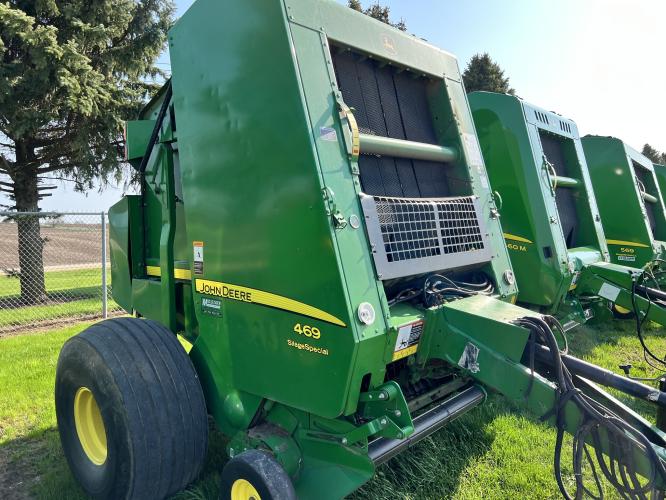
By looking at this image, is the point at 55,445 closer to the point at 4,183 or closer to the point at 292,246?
the point at 292,246

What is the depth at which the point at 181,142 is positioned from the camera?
2.72 m

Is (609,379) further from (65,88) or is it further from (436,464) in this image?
(65,88)

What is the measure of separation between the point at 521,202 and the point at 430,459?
3.11m

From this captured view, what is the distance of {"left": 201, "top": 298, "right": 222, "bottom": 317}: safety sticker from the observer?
101 inches

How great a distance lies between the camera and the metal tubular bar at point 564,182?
5.30 meters

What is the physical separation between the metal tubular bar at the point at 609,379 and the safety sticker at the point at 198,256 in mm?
1754

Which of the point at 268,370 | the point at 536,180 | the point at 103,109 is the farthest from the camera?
the point at 103,109

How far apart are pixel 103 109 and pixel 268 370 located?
9209 mm

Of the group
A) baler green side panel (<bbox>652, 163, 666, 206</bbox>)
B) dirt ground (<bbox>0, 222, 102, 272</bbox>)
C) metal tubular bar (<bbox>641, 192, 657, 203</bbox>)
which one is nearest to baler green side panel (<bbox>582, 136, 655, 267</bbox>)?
metal tubular bar (<bbox>641, 192, 657, 203</bbox>)

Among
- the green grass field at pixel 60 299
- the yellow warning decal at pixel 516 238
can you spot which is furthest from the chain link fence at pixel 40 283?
the yellow warning decal at pixel 516 238

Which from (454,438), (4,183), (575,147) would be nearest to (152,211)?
(454,438)

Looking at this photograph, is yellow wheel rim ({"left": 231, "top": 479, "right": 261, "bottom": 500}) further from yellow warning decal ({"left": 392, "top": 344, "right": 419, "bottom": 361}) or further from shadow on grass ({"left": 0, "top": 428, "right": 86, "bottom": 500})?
shadow on grass ({"left": 0, "top": 428, "right": 86, "bottom": 500})

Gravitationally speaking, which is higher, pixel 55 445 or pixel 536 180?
pixel 536 180

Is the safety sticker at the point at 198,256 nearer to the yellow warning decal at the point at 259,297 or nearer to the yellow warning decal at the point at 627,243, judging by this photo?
the yellow warning decal at the point at 259,297
